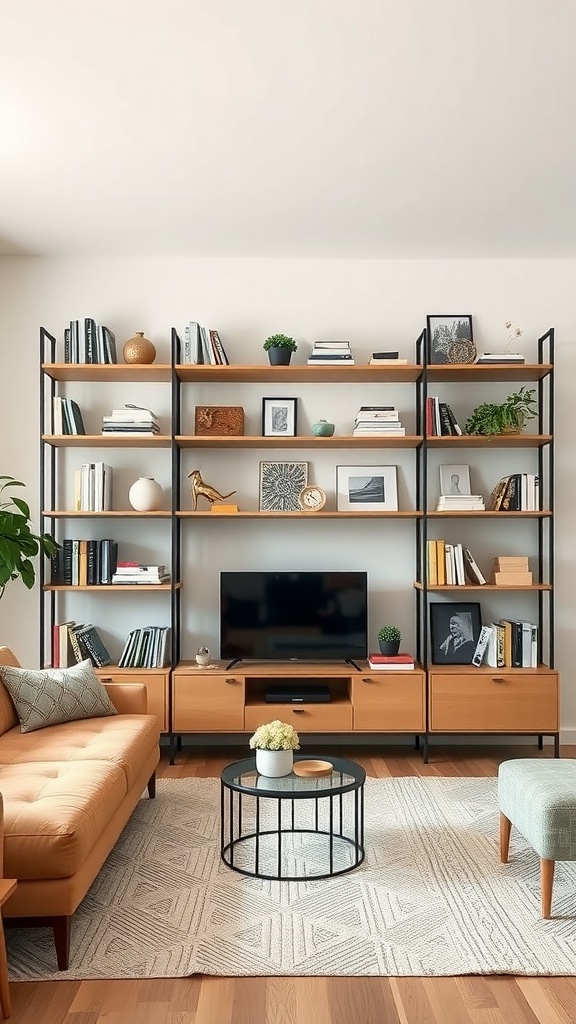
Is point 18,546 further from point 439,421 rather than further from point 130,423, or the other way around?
point 439,421

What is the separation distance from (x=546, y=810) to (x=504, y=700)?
78.3 inches

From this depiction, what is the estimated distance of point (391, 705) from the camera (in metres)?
4.73

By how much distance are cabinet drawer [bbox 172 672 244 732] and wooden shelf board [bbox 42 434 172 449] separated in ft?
4.41

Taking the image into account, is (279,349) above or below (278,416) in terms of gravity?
above

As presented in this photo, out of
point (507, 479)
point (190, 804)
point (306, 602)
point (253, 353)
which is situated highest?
point (253, 353)

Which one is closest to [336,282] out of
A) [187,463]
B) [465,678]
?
[187,463]

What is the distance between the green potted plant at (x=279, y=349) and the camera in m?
4.87

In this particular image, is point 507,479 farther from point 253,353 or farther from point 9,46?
point 9,46

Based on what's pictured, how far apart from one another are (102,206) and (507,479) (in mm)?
2677

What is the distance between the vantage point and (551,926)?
275cm

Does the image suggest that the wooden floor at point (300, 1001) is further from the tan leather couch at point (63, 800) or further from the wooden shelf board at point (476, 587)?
the wooden shelf board at point (476, 587)

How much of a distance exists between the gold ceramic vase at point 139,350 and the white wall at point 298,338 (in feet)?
0.84

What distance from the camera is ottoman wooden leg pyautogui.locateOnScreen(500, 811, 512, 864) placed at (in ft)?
10.7

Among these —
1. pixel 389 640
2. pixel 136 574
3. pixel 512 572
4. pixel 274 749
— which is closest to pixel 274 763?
pixel 274 749
